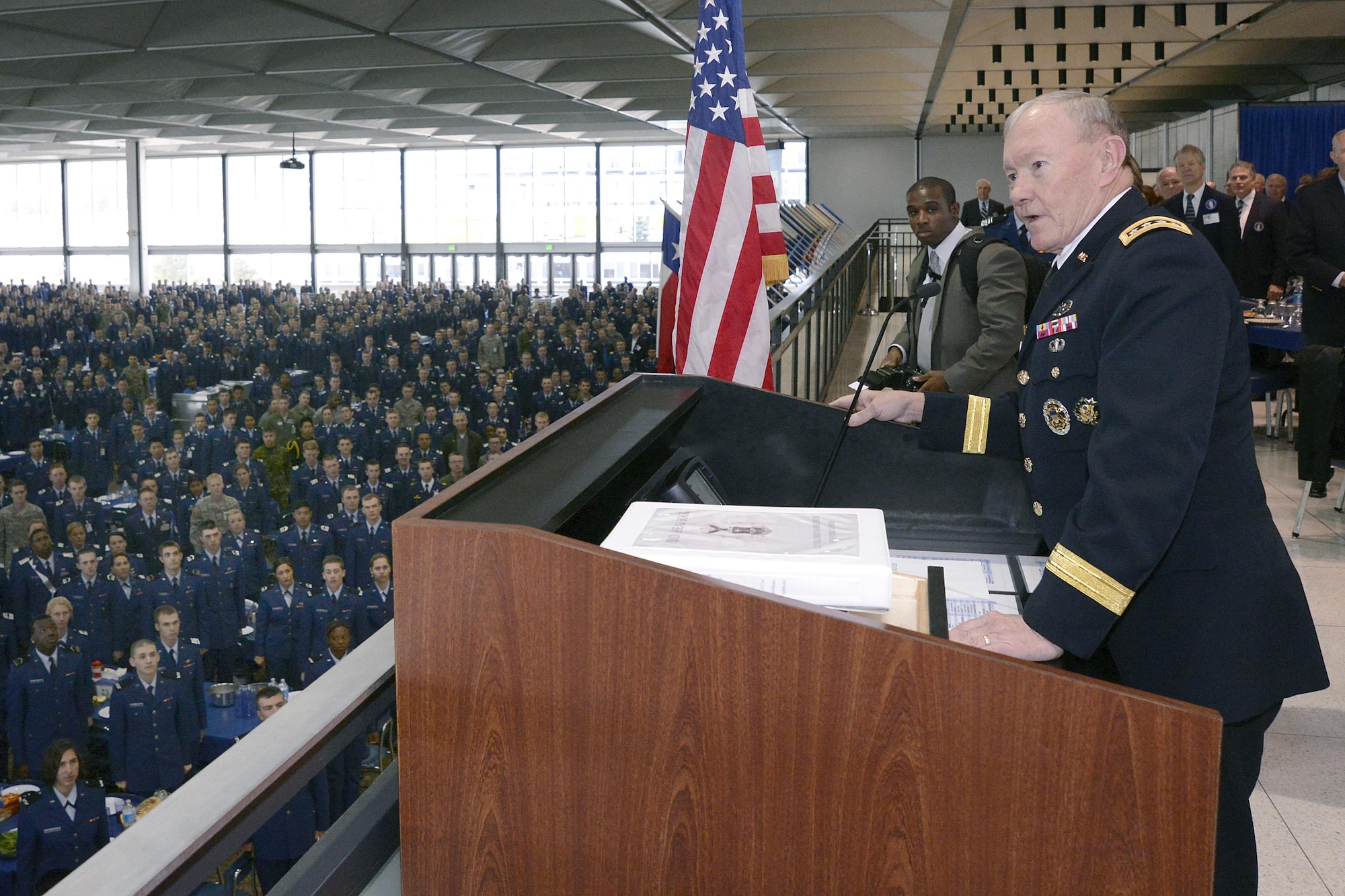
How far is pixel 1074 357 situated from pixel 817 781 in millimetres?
589

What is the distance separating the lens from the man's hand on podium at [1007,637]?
0.99m

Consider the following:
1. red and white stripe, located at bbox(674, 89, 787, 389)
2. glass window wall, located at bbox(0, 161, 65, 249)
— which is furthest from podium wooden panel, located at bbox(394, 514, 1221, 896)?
glass window wall, located at bbox(0, 161, 65, 249)

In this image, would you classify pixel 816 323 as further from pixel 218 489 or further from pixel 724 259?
pixel 218 489

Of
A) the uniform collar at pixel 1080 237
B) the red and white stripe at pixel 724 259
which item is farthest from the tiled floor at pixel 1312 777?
the red and white stripe at pixel 724 259

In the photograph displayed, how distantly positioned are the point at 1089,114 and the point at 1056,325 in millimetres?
223

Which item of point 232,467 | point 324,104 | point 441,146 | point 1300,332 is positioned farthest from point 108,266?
point 1300,332

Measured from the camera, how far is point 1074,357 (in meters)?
1.20

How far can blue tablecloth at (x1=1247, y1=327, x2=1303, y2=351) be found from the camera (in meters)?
5.32

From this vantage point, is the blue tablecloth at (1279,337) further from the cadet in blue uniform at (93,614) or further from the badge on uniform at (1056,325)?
the cadet in blue uniform at (93,614)

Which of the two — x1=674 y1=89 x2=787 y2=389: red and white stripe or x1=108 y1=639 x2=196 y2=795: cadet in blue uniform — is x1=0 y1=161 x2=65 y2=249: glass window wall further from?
x1=674 y1=89 x2=787 y2=389: red and white stripe

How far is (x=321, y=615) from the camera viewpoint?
26.9 ft

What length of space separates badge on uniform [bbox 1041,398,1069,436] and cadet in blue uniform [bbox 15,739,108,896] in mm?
6365

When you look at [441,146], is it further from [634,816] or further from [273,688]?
[634,816]

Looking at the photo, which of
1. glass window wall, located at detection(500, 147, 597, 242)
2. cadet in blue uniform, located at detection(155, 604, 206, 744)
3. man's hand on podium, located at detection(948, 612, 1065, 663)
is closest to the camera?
man's hand on podium, located at detection(948, 612, 1065, 663)
